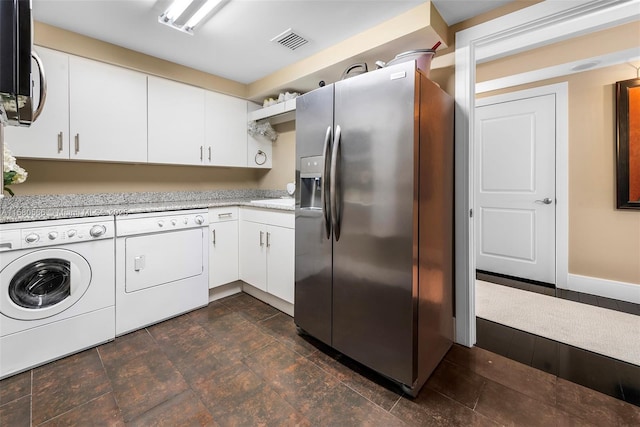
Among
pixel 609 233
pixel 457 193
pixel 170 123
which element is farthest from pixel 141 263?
pixel 609 233

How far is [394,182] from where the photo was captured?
1537 millimetres

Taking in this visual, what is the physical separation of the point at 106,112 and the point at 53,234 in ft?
3.68

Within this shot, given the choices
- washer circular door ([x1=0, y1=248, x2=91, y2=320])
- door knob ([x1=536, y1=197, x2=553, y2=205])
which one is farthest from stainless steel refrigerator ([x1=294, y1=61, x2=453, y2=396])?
door knob ([x1=536, y1=197, x2=553, y2=205])

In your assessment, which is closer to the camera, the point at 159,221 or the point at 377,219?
the point at 377,219

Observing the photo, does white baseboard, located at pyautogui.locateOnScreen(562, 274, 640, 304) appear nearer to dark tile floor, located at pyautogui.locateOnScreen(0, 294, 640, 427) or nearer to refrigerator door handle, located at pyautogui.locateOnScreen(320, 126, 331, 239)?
dark tile floor, located at pyautogui.locateOnScreen(0, 294, 640, 427)

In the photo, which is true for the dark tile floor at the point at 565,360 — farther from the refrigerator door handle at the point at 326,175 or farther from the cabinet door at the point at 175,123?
the cabinet door at the point at 175,123

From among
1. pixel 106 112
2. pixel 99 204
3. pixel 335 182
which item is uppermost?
pixel 106 112

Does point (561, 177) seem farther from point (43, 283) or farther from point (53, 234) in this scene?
point (43, 283)

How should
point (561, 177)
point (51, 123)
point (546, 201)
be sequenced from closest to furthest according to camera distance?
point (51, 123), point (561, 177), point (546, 201)

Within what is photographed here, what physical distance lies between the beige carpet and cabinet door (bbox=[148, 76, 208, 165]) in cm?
312

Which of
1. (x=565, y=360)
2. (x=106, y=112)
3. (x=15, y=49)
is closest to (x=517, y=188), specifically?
(x=565, y=360)

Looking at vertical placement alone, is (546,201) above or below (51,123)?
below

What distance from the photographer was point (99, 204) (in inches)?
104

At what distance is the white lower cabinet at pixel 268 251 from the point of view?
2408 millimetres
